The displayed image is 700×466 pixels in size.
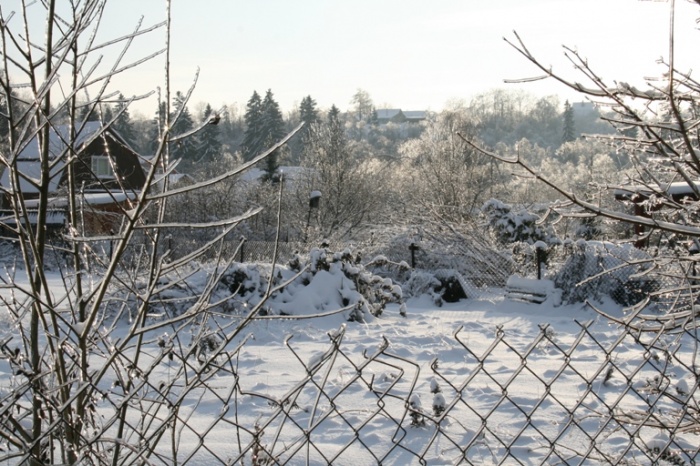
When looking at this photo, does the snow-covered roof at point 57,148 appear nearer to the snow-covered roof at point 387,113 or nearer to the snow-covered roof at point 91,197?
the snow-covered roof at point 91,197

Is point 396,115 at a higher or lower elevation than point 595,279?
higher

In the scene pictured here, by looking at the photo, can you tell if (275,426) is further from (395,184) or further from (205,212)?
(395,184)

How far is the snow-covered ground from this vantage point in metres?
2.03

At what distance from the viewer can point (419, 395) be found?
4.19 metres

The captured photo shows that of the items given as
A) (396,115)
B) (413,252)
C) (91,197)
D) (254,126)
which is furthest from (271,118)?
(396,115)

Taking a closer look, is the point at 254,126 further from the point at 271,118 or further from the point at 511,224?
the point at 511,224

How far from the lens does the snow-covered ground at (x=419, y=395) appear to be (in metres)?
2.03

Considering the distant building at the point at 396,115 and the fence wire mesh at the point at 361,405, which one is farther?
the distant building at the point at 396,115

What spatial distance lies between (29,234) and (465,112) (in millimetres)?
31110

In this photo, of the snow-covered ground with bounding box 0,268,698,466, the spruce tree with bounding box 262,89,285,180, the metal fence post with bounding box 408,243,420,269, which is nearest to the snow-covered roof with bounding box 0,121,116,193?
the snow-covered ground with bounding box 0,268,698,466

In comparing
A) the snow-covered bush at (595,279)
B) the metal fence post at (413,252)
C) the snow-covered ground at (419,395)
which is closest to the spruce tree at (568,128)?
the metal fence post at (413,252)

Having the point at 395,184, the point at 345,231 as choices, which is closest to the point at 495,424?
the point at 345,231

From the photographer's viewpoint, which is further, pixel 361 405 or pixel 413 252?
pixel 413 252

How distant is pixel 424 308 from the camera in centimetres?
997
